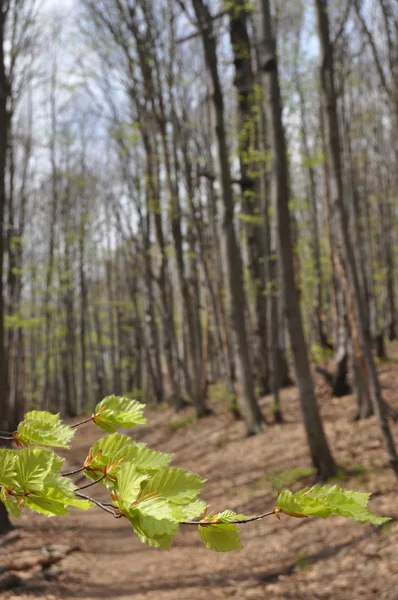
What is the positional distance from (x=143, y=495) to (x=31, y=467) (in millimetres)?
177

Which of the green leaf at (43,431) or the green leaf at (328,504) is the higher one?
the green leaf at (43,431)

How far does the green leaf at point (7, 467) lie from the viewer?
74cm

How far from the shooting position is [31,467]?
747mm

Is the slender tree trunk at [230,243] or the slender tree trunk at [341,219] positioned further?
the slender tree trunk at [230,243]

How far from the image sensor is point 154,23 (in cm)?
1136

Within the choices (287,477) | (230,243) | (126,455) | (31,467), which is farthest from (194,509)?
(230,243)

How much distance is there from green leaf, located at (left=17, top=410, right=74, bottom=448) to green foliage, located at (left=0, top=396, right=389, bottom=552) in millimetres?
23

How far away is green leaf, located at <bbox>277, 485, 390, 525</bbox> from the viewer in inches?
27.0

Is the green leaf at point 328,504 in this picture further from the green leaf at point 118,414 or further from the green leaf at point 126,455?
the green leaf at point 118,414

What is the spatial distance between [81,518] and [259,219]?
620cm

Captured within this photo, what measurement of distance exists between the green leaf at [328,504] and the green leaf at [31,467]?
0.35 m

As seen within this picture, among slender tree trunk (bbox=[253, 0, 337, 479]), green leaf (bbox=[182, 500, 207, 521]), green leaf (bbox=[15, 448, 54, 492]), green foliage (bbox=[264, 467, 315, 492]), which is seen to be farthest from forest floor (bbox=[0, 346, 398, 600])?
green leaf (bbox=[15, 448, 54, 492])

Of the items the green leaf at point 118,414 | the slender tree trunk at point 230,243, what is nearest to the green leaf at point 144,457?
the green leaf at point 118,414

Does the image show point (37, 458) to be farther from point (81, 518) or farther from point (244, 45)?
point (244, 45)
